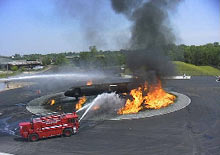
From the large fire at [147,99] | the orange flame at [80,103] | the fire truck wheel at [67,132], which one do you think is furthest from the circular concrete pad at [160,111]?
the orange flame at [80,103]

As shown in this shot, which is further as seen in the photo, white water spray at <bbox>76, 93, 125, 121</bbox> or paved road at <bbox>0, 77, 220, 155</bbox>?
white water spray at <bbox>76, 93, 125, 121</bbox>

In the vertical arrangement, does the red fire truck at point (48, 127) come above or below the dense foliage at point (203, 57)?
below

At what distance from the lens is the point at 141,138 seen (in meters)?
19.9

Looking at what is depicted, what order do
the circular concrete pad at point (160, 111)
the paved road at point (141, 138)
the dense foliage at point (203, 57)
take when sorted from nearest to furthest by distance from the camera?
the paved road at point (141, 138) < the circular concrete pad at point (160, 111) < the dense foliage at point (203, 57)

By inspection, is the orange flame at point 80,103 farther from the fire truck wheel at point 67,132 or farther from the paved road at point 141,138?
the fire truck wheel at point 67,132

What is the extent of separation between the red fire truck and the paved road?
1.92ft

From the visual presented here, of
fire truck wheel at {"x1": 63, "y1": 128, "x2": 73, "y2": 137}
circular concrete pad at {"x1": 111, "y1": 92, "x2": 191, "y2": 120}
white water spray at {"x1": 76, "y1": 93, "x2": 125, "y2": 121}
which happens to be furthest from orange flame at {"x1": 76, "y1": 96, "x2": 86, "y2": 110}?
fire truck wheel at {"x1": 63, "y1": 128, "x2": 73, "y2": 137}

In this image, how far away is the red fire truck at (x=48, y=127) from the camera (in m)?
20.0

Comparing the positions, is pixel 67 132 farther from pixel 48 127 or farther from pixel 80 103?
pixel 80 103

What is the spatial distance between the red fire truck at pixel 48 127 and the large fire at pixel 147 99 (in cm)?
919

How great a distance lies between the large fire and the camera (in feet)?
98.6

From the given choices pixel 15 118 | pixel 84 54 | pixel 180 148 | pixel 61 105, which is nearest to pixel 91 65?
pixel 84 54

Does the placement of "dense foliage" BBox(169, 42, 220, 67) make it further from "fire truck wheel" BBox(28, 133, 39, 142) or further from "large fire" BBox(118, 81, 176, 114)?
"fire truck wheel" BBox(28, 133, 39, 142)

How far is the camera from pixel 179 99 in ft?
114
